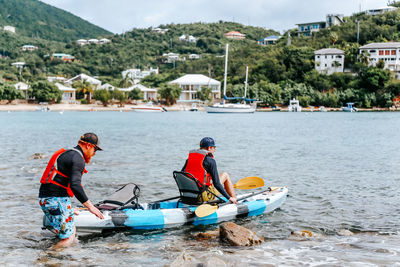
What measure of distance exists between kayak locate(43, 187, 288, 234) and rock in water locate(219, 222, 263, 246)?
1.05 metres

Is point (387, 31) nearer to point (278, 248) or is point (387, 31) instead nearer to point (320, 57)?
point (320, 57)

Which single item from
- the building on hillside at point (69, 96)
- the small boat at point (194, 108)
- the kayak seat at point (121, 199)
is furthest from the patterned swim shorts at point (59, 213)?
the building on hillside at point (69, 96)

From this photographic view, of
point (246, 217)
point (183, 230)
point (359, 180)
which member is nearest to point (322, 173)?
point (359, 180)

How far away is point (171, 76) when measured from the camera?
135625 mm

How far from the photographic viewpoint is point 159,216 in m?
Result: 9.75

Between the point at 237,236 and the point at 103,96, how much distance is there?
9568 cm

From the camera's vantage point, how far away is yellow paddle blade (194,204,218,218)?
31.7 ft

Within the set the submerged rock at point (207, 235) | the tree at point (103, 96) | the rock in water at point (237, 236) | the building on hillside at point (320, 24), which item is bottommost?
the submerged rock at point (207, 235)

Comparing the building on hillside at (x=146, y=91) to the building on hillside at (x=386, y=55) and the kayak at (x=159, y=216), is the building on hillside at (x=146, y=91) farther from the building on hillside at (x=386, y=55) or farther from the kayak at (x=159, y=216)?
the kayak at (x=159, y=216)

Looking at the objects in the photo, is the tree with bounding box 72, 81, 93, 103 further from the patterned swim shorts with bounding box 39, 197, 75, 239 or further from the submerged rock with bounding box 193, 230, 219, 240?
the patterned swim shorts with bounding box 39, 197, 75, 239

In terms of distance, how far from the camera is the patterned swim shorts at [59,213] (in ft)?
23.8

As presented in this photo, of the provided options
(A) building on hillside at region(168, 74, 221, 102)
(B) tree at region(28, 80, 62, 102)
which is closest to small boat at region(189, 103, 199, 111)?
(A) building on hillside at region(168, 74, 221, 102)

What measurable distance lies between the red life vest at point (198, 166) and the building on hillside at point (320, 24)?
499ft

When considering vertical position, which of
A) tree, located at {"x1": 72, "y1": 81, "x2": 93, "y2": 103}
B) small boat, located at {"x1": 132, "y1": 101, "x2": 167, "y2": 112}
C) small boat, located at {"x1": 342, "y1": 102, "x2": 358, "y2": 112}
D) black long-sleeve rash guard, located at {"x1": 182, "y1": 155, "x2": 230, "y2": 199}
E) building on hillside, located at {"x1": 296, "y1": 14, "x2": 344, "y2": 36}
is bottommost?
black long-sleeve rash guard, located at {"x1": 182, "y1": 155, "x2": 230, "y2": 199}
